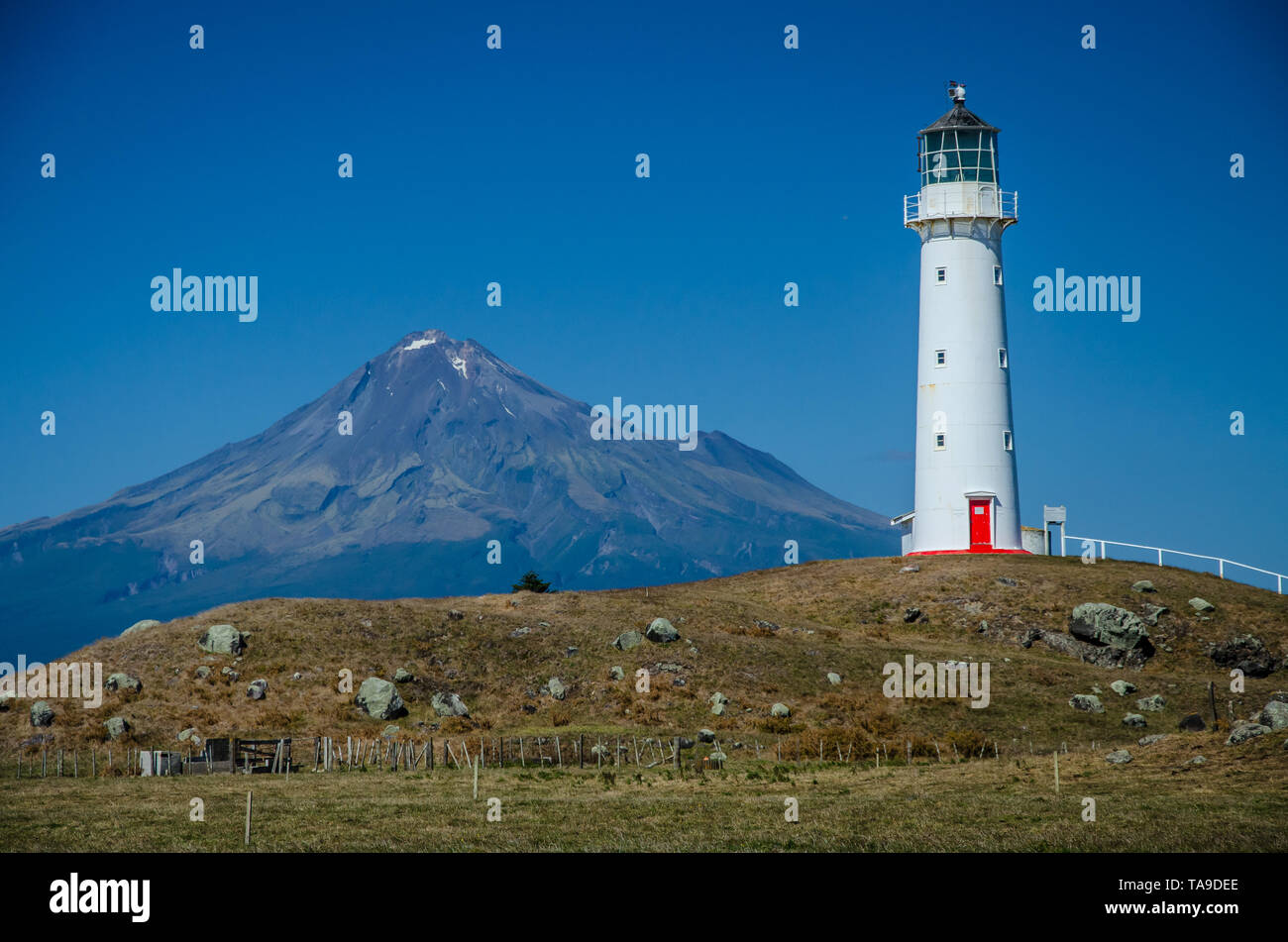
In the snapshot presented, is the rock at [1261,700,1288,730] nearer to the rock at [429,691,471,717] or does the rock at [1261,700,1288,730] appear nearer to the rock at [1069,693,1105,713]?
the rock at [1069,693,1105,713]

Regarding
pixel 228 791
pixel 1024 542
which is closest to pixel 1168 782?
pixel 228 791

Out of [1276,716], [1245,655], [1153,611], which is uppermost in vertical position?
[1153,611]

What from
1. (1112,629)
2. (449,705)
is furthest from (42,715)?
(1112,629)

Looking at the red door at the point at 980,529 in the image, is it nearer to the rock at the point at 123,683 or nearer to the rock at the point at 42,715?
the rock at the point at 123,683

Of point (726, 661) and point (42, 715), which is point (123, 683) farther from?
point (726, 661)

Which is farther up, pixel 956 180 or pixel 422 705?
pixel 956 180
